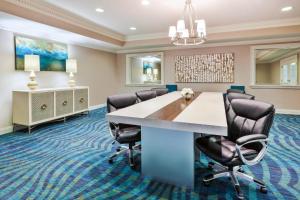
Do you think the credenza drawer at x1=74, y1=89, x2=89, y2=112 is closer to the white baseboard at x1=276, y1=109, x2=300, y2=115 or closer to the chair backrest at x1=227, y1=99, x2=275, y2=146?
the chair backrest at x1=227, y1=99, x2=275, y2=146

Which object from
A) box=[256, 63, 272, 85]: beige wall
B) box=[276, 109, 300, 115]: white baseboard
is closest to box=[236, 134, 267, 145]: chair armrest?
box=[276, 109, 300, 115]: white baseboard

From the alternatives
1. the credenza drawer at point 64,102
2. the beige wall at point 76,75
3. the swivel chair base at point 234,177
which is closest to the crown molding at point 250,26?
the beige wall at point 76,75

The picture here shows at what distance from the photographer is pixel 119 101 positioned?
2.85 meters

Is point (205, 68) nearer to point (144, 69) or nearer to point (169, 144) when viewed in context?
point (144, 69)

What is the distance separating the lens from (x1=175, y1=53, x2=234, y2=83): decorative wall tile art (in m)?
6.39

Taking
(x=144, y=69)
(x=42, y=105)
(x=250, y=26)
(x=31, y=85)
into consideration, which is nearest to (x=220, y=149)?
(x=42, y=105)

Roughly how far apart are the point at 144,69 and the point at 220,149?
682 centimetres

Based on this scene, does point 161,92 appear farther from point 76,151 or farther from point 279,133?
point 279,133

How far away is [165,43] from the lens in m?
6.39

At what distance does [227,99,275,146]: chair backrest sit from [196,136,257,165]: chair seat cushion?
18cm

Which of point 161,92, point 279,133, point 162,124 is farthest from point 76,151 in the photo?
point 279,133

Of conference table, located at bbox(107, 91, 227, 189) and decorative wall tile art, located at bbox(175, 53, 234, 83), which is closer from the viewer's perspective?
conference table, located at bbox(107, 91, 227, 189)

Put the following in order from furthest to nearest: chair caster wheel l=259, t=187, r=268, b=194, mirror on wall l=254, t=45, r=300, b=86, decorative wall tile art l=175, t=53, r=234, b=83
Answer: decorative wall tile art l=175, t=53, r=234, b=83
mirror on wall l=254, t=45, r=300, b=86
chair caster wheel l=259, t=187, r=268, b=194

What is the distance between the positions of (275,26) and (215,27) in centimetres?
151
